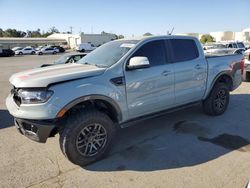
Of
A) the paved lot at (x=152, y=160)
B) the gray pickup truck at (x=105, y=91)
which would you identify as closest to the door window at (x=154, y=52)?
the gray pickup truck at (x=105, y=91)

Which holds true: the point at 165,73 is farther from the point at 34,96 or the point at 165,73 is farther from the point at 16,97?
the point at 16,97

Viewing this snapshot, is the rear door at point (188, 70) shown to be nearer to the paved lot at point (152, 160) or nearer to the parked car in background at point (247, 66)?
the paved lot at point (152, 160)

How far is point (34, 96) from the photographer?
3.46 m

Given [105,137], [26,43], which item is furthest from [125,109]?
[26,43]

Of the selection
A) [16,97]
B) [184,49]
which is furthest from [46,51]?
[16,97]

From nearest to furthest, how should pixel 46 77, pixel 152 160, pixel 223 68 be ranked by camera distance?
pixel 46 77 → pixel 152 160 → pixel 223 68

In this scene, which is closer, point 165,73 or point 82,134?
point 82,134

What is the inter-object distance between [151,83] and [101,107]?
97 cm

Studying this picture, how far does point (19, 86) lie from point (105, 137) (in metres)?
1.50

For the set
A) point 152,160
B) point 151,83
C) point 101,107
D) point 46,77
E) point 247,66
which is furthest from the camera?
point 247,66

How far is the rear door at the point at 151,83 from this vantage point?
417 centimetres

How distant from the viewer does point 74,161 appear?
3795 millimetres

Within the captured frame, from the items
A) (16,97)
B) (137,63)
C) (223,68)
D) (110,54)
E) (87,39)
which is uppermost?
(87,39)

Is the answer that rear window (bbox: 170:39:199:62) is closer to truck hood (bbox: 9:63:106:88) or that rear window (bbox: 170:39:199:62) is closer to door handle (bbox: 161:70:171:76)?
door handle (bbox: 161:70:171:76)
